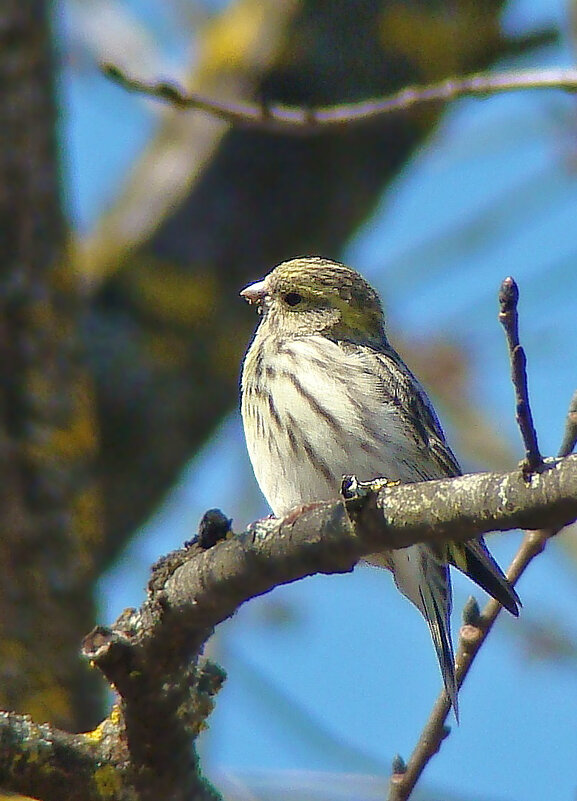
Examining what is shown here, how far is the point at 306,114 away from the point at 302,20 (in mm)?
2575

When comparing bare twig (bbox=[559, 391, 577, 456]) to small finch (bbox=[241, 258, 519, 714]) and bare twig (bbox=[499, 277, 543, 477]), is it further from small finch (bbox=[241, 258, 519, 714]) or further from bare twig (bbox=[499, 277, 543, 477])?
small finch (bbox=[241, 258, 519, 714])

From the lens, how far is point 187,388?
605 centimetres

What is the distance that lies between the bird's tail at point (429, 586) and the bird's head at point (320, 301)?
0.83 metres

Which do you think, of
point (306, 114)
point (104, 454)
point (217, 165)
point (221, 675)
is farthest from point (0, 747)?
point (217, 165)

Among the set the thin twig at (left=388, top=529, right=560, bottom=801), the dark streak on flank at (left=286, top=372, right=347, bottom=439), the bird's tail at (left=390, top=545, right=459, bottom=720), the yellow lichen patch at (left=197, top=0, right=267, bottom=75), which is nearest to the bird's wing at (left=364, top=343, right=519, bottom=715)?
the bird's tail at (left=390, top=545, right=459, bottom=720)

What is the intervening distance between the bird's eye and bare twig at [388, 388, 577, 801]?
5.79 feet

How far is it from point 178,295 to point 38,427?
108cm

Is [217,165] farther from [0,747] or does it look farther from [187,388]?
[0,747]

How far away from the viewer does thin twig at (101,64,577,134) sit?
3621 mm

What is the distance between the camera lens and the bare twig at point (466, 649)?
2814mm

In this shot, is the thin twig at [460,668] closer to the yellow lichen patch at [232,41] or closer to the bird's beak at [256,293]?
the bird's beak at [256,293]

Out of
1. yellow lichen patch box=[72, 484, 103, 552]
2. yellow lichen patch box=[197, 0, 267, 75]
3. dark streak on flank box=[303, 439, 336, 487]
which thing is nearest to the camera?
dark streak on flank box=[303, 439, 336, 487]

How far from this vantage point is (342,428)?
3.98 meters

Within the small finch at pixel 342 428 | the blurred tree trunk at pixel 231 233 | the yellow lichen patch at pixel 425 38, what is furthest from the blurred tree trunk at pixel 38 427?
the yellow lichen patch at pixel 425 38
